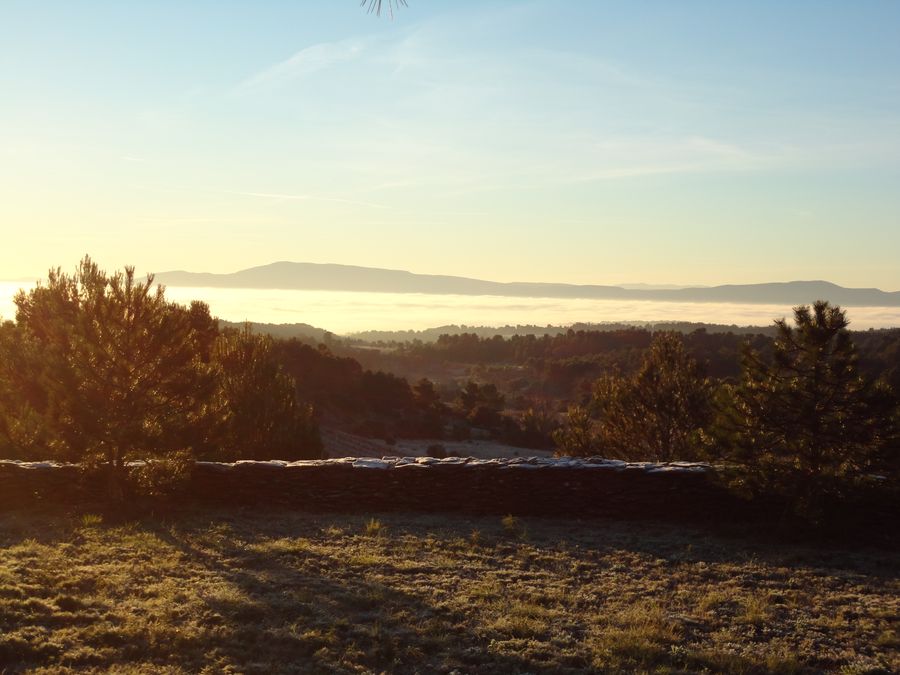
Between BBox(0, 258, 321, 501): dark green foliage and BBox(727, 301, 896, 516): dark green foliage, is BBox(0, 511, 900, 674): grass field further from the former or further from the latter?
BBox(0, 258, 321, 501): dark green foliage

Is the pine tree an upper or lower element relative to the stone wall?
upper

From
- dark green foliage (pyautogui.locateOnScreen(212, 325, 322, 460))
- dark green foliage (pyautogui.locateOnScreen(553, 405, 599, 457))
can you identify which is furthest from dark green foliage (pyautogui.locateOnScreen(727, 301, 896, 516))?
dark green foliage (pyautogui.locateOnScreen(212, 325, 322, 460))

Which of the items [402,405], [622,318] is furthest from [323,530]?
[622,318]

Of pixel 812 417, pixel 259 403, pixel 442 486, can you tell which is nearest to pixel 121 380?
pixel 442 486

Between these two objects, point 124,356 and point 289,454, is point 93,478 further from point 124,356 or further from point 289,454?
point 289,454

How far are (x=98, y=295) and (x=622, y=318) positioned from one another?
368 feet

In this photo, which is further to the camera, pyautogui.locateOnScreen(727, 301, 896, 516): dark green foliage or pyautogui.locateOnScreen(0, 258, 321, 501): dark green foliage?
pyautogui.locateOnScreen(0, 258, 321, 501): dark green foliage

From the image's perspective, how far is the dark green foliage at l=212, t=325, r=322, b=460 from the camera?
67.7 feet

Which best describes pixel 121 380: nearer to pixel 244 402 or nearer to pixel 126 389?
pixel 126 389

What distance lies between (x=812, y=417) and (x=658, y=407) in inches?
395

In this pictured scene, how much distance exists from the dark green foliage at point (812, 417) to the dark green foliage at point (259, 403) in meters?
12.8

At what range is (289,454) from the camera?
21.4 meters

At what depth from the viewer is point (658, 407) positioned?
21844mm

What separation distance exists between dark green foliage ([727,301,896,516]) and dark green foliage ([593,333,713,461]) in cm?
910
